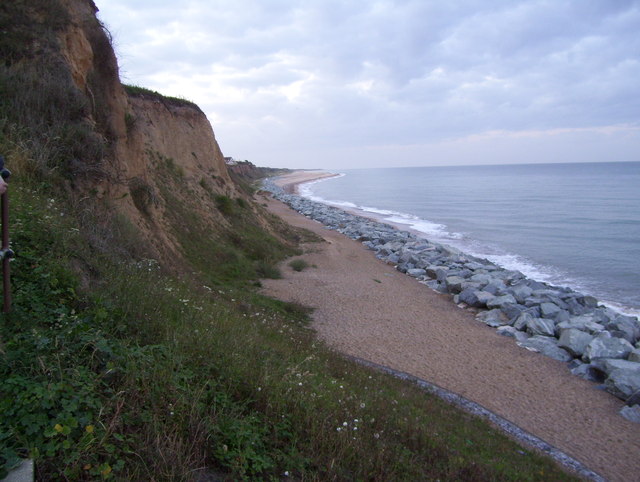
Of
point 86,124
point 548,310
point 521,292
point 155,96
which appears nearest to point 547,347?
point 548,310

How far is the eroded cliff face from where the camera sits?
1077 cm

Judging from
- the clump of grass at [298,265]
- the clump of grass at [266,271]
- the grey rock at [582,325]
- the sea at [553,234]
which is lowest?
the sea at [553,234]

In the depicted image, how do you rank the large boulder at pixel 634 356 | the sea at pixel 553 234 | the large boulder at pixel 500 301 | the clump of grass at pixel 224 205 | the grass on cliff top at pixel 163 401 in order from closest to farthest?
the grass on cliff top at pixel 163 401 < the large boulder at pixel 634 356 < the large boulder at pixel 500 301 < the clump of grass at pixel 224 205 < the sea at pixel 553 234

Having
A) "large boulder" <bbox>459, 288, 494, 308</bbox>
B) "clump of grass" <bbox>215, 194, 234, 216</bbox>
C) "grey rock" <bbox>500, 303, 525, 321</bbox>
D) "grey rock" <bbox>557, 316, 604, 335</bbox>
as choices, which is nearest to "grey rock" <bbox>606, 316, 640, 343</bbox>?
"grey rock" <bbox>557, 316, 604, 335</bbox>

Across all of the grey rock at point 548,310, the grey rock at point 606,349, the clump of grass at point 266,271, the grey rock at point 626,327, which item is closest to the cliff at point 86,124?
the clump of grass at point 266,271

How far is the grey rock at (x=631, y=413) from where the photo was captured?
9123 millimetres

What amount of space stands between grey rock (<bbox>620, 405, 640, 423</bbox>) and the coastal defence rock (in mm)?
525

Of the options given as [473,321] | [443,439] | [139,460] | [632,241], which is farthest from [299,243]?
[632,241]

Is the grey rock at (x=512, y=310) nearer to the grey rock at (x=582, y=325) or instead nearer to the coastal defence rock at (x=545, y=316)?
the coastal defence rock at (x=545, y=316)

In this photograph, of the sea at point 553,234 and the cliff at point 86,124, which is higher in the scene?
the cliff at point 86,124

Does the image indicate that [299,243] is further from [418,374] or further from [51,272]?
[51,272]

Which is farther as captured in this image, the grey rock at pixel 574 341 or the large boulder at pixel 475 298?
the large boulder at pixel 475 298

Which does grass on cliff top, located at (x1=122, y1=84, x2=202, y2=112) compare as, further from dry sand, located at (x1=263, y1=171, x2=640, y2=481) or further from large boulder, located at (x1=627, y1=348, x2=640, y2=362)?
large boulder, located at (x1=627, y1=348, x2=640, y2=362)

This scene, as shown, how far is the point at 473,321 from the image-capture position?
1496 cm
